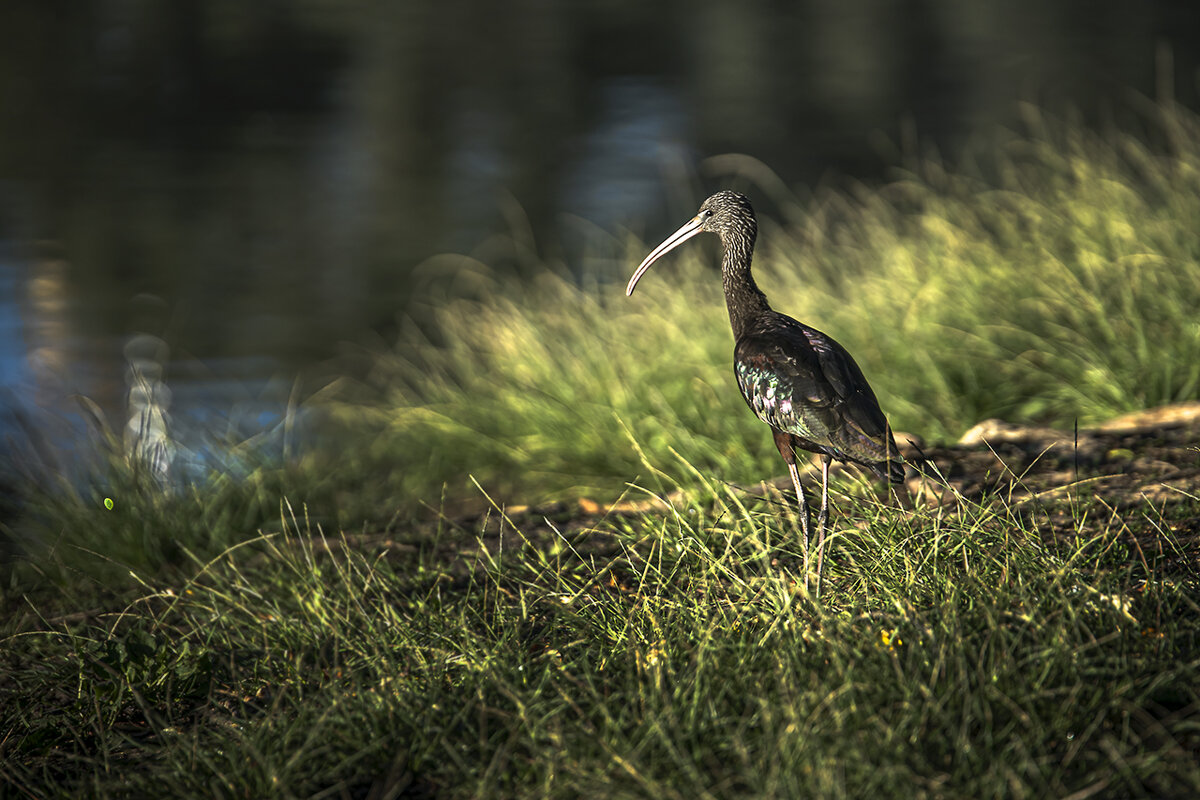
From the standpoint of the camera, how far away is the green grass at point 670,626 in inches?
114

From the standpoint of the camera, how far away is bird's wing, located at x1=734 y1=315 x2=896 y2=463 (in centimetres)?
364

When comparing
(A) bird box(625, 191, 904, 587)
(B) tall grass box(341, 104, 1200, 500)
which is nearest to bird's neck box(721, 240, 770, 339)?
(A) bird box(625, 191, 904, 587)

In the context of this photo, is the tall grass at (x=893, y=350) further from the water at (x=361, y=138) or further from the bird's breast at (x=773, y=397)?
the bird's breast at (x=773, y=397)

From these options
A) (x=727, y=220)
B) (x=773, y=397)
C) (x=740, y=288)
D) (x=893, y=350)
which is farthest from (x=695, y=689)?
(x=893, y=350)

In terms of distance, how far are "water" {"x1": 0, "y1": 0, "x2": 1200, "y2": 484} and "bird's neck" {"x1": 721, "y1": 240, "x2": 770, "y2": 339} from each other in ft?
10.1

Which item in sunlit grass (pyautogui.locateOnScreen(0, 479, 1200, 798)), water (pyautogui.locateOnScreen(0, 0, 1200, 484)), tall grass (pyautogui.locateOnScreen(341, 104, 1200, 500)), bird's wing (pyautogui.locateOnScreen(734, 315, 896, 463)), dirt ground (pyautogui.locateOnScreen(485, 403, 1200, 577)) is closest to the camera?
sunlit grass (pyautogui.locateOnScreen(0, 479, 1200, 798))

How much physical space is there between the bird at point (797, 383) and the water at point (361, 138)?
10.3 feet

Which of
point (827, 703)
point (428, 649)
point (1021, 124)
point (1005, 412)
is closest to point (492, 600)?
point (428, 649)

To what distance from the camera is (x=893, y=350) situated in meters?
6.71

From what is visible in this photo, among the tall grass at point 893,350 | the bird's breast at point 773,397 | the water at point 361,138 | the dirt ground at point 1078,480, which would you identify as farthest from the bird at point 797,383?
the water at point 361,138

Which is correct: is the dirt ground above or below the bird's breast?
below

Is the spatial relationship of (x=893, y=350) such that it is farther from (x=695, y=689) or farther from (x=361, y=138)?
(x=361, y=138)

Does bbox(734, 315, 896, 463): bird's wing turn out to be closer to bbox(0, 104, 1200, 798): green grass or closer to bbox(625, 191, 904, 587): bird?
bbox(625, 191, 904, 587): bird

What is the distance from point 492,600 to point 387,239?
14.6 m
